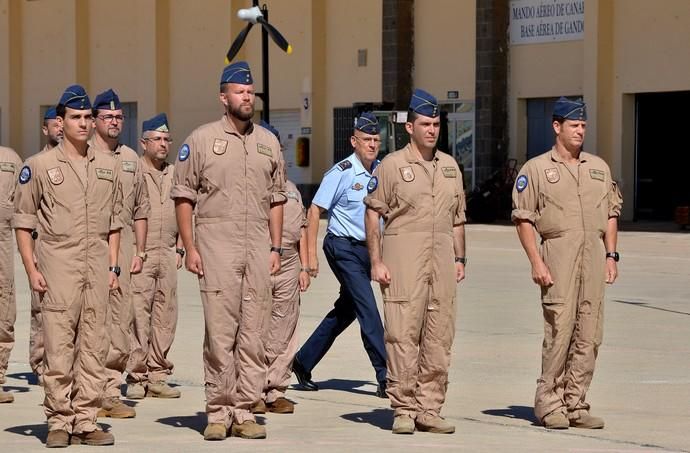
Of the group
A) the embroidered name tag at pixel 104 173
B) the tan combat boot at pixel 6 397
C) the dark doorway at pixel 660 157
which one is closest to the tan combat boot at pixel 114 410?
the tan combat boot at pixel 6 397

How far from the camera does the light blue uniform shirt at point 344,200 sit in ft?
36.8

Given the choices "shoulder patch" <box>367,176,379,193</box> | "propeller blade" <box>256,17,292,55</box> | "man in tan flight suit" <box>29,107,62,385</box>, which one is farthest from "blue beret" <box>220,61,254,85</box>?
"propeller blade" <box>256,17,292,55</box>

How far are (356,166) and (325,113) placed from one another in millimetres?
32079

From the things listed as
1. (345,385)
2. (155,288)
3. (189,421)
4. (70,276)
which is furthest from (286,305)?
(70,276)

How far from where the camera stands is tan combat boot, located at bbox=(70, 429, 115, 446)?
882cm

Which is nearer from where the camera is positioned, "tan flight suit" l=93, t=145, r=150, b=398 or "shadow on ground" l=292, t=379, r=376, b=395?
"tan flight suit" l=93, t=145, r=150, b=398

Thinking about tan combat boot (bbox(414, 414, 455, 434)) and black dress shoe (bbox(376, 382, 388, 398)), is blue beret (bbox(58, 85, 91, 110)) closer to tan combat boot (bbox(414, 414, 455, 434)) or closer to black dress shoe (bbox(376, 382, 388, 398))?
tan combat boot (bbox(414, 414, 455, 434))

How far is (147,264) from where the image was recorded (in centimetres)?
1113

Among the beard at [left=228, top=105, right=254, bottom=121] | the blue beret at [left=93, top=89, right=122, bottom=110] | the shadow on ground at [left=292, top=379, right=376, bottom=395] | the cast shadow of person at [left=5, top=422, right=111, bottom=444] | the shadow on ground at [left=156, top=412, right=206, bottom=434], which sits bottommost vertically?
the shadow on ground at [left=292, top=379, right=376, bottom=395]

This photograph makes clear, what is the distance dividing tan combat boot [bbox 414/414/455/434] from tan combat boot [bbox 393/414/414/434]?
0.07 meters

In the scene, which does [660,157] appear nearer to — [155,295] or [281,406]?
[155,295]

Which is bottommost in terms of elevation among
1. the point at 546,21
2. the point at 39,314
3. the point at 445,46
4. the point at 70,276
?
the point at 39,314

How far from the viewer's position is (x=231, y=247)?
905 cm

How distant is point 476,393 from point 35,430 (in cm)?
332
